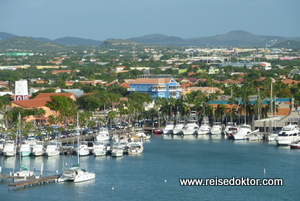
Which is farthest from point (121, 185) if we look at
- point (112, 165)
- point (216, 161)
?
point (216, 161)

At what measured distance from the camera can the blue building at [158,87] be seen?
76.1 m

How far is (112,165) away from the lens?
136 feet

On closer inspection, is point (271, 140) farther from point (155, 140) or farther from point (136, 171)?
point (136, 171)

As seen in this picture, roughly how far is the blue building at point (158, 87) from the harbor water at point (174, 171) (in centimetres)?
2421

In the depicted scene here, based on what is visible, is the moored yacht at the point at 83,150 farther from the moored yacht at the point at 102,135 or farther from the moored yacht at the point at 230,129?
the moored yacht at the point at 230,129

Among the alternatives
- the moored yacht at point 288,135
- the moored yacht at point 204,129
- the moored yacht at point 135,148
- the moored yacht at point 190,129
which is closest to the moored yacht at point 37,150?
the moored yacht at point 135,148

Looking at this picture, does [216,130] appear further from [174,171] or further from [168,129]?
[174,171]

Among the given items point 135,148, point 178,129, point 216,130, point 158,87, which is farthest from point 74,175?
point 158,87

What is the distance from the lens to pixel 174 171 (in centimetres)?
3912

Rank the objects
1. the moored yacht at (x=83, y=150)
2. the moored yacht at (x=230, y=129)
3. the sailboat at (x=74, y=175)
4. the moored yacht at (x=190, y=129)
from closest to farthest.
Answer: the sailboat at (x=74, y=175) < the moored yacht at (x=83, y=150) < the moored yacht at (x=230, y=129) < the moored yacht at (x=190, y=129)

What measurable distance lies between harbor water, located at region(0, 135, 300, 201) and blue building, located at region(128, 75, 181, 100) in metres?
24.2

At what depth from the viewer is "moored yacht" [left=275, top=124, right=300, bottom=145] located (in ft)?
158

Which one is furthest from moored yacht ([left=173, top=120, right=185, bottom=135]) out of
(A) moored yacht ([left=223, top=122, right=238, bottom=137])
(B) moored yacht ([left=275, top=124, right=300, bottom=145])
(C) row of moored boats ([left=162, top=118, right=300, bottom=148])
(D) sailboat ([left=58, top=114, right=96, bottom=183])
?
(D) sailboat ([left=58, top=114, right=96, bottom=183])

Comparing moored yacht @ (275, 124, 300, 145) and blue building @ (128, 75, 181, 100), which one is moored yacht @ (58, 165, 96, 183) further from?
blue building @ (128, 75, 181, 100)
